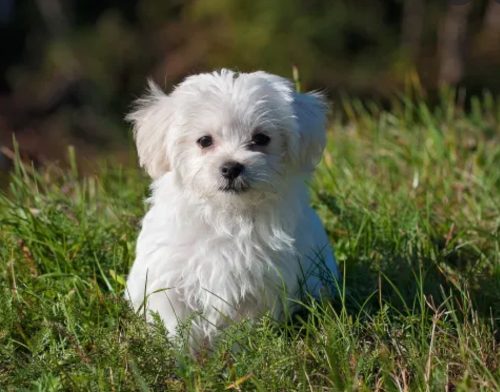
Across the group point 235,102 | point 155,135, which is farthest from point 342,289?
point 155,135

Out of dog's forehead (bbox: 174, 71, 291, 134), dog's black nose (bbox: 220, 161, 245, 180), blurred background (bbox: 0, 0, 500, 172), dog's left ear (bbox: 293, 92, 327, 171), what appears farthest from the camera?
blurred background (bbox: 0, 0, 500, 172)

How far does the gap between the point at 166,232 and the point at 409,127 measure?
12.0ft

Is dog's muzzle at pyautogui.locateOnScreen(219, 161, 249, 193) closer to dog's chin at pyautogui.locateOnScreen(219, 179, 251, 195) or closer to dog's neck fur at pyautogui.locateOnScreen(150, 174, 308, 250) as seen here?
dog's chin at pyautogui.locateOnScreen(219, 179, 251, 195)

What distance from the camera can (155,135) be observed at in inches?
164

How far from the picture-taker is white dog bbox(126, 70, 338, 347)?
400 centimetres

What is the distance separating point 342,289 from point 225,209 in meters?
0.67

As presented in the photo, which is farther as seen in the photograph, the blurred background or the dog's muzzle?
the blurred background

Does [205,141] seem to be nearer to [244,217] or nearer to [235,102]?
[235,102]

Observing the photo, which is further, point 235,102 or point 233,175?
point 235,102

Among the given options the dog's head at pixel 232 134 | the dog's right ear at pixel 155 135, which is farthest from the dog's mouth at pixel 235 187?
the dog's right ear at pixel 155 135

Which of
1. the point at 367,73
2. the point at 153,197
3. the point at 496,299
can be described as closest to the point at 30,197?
the point at 153,197

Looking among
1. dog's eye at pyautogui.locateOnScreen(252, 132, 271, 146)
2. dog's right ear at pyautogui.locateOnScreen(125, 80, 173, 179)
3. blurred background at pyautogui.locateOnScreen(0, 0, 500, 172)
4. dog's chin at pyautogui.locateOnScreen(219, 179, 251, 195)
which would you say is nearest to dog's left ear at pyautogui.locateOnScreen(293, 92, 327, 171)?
dog's eye at pyautogui.locateOnScreen(252, 132, 271, 146)

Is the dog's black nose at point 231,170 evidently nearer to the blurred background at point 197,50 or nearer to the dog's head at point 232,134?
the dog's head at point 232,134

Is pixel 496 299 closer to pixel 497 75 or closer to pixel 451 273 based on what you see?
pixel 451 273
